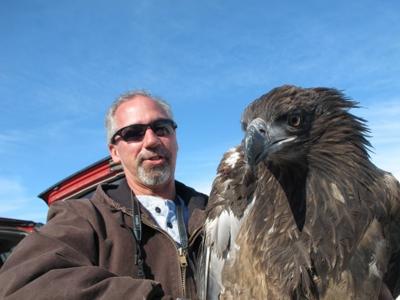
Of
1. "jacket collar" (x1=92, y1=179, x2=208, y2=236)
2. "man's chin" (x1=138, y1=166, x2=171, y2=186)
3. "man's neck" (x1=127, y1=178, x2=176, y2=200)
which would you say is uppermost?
"man's chin" (x1=138, y1=166, x2=171, y2=186)

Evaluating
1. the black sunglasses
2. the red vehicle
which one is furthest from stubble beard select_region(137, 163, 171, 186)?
the red vehicle

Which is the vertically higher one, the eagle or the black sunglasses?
the black sunglasses

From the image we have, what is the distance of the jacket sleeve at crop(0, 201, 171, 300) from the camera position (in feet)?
9.91

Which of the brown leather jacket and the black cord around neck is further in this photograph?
the black cord around neck

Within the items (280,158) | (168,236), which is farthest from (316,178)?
(168,236)

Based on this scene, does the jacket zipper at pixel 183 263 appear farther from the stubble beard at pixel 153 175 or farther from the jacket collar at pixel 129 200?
the stubble beard at pixel 153 175

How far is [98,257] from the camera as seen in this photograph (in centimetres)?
380

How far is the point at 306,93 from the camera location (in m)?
3.54

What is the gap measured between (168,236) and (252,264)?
76cm

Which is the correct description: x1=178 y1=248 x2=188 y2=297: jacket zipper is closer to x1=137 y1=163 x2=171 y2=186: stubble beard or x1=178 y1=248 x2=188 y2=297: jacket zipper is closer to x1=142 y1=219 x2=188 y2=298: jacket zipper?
x1=142 y1=219 x2=188 y2=298: jacket zipper

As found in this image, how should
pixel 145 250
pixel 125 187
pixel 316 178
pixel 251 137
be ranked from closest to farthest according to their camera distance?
pixel 251 137, pixel 316 178, pixel 145 250, pixel 125 187

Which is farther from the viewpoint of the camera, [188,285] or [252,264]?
[188,285]

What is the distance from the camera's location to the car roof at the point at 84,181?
20.6ft

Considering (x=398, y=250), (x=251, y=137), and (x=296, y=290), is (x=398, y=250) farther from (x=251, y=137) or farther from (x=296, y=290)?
(x=251, y=137)
